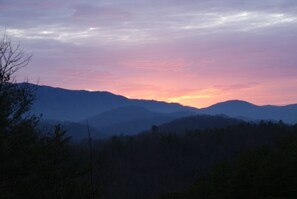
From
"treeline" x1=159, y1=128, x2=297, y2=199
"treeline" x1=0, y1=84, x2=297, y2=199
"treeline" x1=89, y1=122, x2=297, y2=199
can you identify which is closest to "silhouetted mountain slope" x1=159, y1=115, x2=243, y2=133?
"treeline" x1=89, y1=122, x2=297, y2=199

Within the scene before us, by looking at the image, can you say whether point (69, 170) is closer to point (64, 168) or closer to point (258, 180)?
point (64, 168)

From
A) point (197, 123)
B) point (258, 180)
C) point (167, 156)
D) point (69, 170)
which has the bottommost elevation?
point (167, 156)

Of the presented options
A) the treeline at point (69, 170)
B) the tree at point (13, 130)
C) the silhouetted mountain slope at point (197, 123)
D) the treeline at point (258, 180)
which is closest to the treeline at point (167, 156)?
the silhouetted mountain slope at point (197, 123)

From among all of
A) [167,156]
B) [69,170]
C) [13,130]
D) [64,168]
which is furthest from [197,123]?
[13,130]

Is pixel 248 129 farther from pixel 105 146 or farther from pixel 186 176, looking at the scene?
pixel 105 146

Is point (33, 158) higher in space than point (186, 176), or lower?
higher

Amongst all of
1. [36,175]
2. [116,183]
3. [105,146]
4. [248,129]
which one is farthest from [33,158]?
[248,129]

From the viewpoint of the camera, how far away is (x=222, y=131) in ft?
279

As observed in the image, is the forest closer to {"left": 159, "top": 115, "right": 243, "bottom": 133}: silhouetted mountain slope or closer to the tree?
the tree

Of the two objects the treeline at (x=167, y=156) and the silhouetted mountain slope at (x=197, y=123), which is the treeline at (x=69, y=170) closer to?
the treeline at (x=167, y=156)

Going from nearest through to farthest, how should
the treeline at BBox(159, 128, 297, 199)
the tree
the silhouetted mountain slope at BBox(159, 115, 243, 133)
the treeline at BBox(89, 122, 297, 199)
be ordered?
1. the tree
2. the treeline at BBox(159, 128, 297, 199)
3. the treeline at BBox(89, 122, 297, 199)
4. the silhouetted mountain slope at BBox(159, 115, 243, 133)

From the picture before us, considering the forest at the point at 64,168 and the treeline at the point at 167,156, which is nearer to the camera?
the forest at the point at 64,168

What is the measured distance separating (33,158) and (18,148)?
1800 millimetres

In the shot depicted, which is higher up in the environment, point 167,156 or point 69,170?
point 69,170
